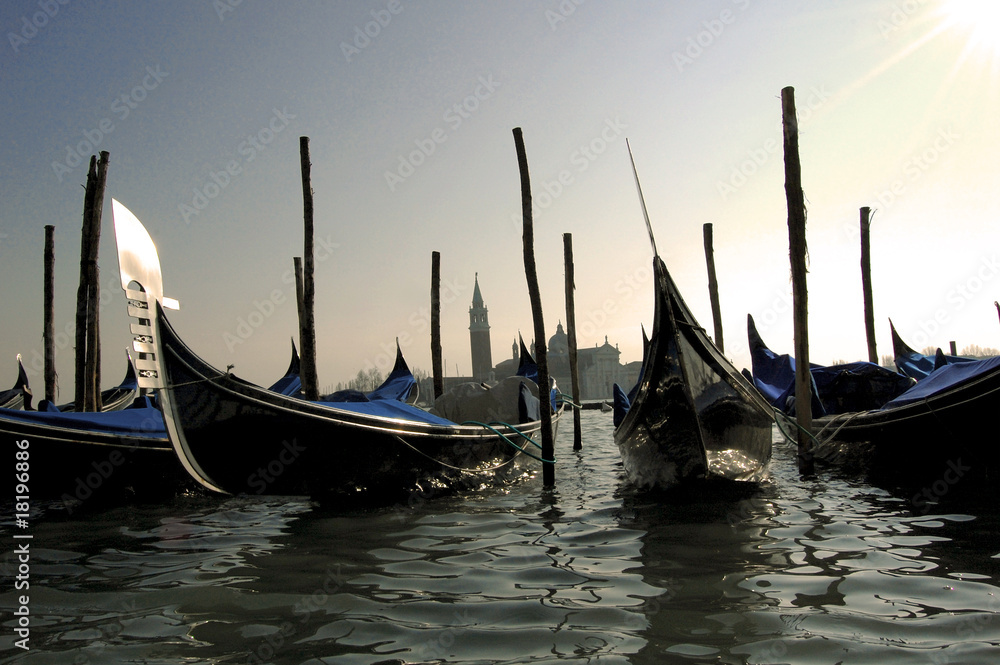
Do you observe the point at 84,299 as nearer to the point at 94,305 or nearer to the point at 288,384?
the point at 94,305

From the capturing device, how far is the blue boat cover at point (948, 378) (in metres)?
4.73

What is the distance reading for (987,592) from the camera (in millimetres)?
2424

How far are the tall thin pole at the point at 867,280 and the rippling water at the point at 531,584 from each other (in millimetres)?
6232

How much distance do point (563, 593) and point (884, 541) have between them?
69.1 inches

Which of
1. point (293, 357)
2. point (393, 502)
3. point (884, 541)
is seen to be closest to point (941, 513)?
point (884, 541)

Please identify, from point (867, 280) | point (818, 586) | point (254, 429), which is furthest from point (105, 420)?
point (867, 280)

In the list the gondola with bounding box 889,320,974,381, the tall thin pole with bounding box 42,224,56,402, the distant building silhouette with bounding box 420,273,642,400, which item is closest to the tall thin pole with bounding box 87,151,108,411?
the tall thin pole with bounding box 42,224,56,402

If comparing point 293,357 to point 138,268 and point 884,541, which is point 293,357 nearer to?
point 138,268

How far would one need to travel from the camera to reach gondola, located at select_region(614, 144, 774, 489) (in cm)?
474

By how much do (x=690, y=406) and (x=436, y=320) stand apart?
5281mm

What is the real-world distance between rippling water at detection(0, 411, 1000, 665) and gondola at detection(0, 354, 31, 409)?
A: 707 centimetres

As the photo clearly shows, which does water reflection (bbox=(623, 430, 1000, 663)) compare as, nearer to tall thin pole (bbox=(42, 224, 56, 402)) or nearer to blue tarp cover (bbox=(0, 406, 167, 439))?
blue tarp cover (bbox=(0, 406, 167, 439))

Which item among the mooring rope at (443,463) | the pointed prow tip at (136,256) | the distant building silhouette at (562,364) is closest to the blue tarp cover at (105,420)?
the pointed prow tip at (136,256)

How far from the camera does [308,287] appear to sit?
7.71 m
